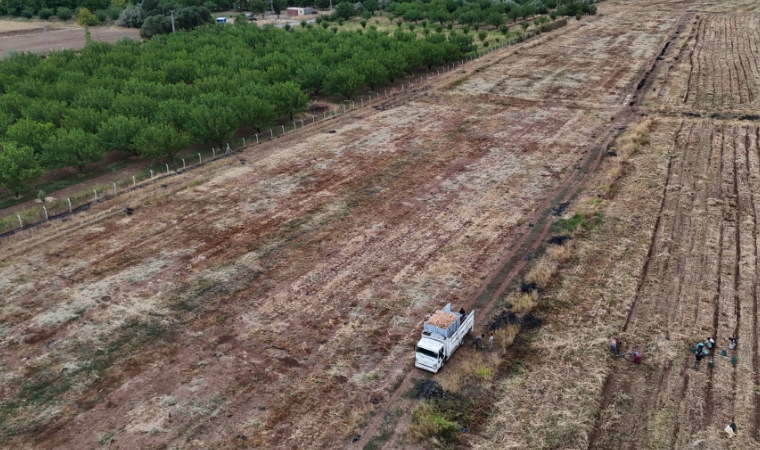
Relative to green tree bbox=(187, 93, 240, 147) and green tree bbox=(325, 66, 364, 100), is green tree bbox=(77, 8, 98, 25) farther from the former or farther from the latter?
green tree bbox=(187, 93, 240, 147)

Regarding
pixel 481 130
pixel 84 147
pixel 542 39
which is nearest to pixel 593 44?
pixel 542 39

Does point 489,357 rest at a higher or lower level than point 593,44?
lower

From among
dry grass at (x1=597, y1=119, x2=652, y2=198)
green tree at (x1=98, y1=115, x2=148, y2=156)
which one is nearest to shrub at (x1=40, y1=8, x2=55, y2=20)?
green tree at (x1=98, y1=115, x2=148, y2=156)

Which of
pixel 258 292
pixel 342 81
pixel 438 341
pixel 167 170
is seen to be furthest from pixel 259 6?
pixel 438 341

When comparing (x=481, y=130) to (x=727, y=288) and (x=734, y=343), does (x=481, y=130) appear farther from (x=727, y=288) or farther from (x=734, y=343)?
(x=734, y=343)

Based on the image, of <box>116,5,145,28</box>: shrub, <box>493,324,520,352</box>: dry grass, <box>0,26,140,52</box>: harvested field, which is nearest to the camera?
<box>493,324,520,352</box>: dry grass

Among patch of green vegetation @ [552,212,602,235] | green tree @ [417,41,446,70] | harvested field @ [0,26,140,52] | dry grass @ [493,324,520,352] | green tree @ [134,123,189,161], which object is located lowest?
dry grass @ [493,324,520,352]

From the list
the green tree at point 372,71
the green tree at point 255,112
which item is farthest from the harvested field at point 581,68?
the green tree at point 255,112

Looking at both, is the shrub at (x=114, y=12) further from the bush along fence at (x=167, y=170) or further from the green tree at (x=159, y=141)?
the green tree at (x=159, y=141)
